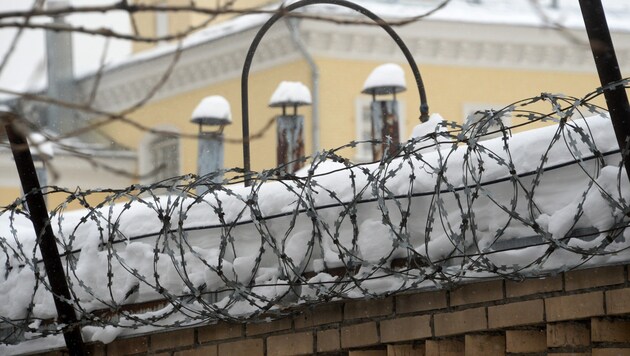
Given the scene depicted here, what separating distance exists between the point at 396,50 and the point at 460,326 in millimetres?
27403

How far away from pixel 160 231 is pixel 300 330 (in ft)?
2.62

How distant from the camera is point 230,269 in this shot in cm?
646

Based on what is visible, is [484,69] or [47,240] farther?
[484,69]

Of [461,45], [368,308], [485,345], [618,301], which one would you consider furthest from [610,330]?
[461,45]

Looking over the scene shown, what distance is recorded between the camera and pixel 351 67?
32906 millimetres

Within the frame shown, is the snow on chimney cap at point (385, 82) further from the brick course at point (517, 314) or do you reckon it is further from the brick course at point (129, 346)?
the brick course at point (517, 314)

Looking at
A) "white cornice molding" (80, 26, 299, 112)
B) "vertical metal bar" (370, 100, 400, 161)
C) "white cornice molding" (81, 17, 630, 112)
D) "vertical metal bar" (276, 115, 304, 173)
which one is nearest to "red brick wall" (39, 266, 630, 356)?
"vertical metal bar" (276, 115, 304, 173)

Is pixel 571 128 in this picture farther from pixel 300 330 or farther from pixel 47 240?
pixel 47 240

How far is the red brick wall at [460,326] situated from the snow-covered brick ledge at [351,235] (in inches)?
4.8

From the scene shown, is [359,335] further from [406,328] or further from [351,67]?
[351,67]

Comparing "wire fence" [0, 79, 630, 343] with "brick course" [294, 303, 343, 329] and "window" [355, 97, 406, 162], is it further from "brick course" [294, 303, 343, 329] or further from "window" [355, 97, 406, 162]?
"window" [355, 97, 406, 162]

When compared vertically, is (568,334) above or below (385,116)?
below

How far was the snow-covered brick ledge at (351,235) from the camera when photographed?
5422mm

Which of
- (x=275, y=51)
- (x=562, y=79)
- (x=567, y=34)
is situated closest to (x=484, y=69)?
(x=562, y=79)
